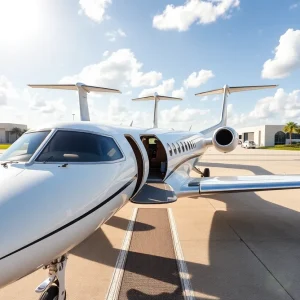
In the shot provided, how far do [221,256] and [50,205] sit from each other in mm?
3674

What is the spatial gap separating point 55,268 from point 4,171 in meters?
1.28

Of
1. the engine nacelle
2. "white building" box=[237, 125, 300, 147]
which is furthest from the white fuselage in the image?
"white building" box=[237, 125, 300, 147]

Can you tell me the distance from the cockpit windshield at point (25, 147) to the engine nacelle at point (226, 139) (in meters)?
7.85

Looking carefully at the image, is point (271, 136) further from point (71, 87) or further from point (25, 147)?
point (25, 147)

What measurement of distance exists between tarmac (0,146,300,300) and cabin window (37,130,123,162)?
1987mm

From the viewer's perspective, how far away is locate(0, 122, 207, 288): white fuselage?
7.11ft

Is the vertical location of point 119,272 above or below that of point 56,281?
below

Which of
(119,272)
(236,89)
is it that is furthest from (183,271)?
(236,89)

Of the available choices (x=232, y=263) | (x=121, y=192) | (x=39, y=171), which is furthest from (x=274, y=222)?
(x=39, y=171)

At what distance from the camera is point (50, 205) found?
2496 mm

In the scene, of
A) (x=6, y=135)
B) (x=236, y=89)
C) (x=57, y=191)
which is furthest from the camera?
(x=6, y=135)

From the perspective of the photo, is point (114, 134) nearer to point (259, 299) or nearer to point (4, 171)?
point (4, 171)

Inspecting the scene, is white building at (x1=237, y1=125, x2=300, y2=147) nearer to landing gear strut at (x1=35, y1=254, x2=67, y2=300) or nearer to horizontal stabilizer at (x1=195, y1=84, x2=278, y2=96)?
horizontal stabilizer at (x1=195, y1=84, x2=278, y2=96)

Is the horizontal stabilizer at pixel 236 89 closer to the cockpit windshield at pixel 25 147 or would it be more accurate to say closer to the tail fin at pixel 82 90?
the tail fin at pixel 82 90
